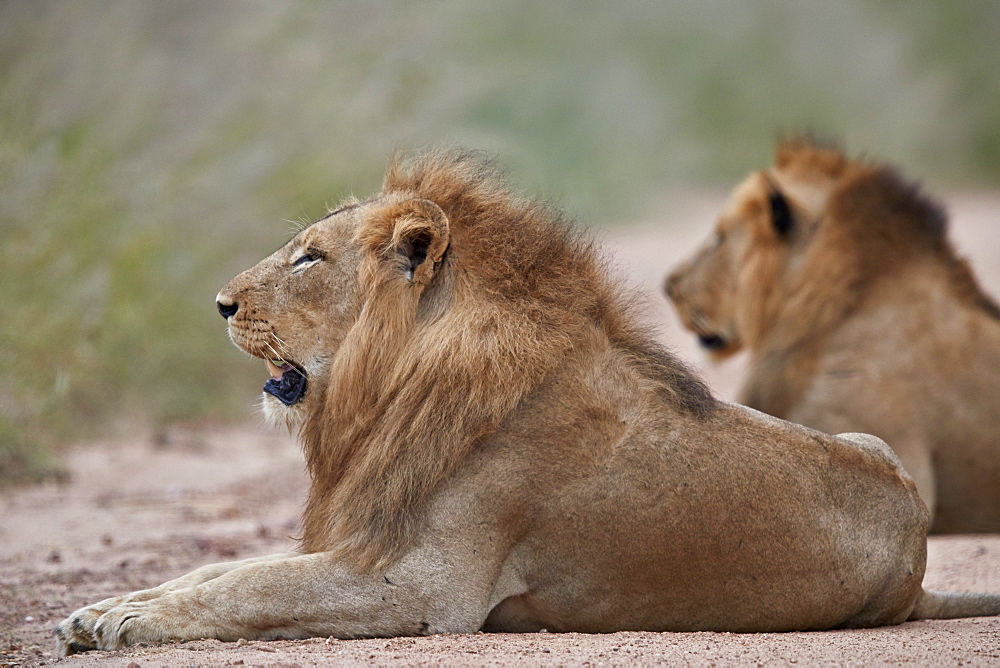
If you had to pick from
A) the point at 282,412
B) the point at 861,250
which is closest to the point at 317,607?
the point at 282,412

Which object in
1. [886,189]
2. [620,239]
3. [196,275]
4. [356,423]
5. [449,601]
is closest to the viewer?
[449,601]

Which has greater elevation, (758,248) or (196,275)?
(196,275)

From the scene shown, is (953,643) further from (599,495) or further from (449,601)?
(449,601)

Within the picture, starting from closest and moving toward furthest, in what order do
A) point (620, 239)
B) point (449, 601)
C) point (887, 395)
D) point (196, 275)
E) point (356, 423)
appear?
point (449, 601)
point (356, 423)
point (887, 395)
point (196, 275)
point (620, 239)

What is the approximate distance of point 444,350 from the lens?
362 cm

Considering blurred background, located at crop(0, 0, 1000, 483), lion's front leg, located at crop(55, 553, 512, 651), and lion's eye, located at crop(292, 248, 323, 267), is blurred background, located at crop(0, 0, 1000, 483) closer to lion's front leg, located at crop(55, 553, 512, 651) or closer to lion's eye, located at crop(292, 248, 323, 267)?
lion's eye, located at crop(292, 248, 323, 267)

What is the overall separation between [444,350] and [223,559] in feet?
6.04

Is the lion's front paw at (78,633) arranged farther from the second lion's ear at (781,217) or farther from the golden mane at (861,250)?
the second lion's ear at (781,217)

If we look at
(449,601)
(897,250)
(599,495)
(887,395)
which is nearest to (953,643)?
(599,495)

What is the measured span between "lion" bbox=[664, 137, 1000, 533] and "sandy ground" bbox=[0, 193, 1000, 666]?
1.03 ft

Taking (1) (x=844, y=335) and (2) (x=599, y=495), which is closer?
(2) (x=599, y=495)

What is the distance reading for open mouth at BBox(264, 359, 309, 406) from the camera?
397 cm

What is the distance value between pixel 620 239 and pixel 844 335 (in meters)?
9.75

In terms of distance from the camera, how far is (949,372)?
18.3 feet
